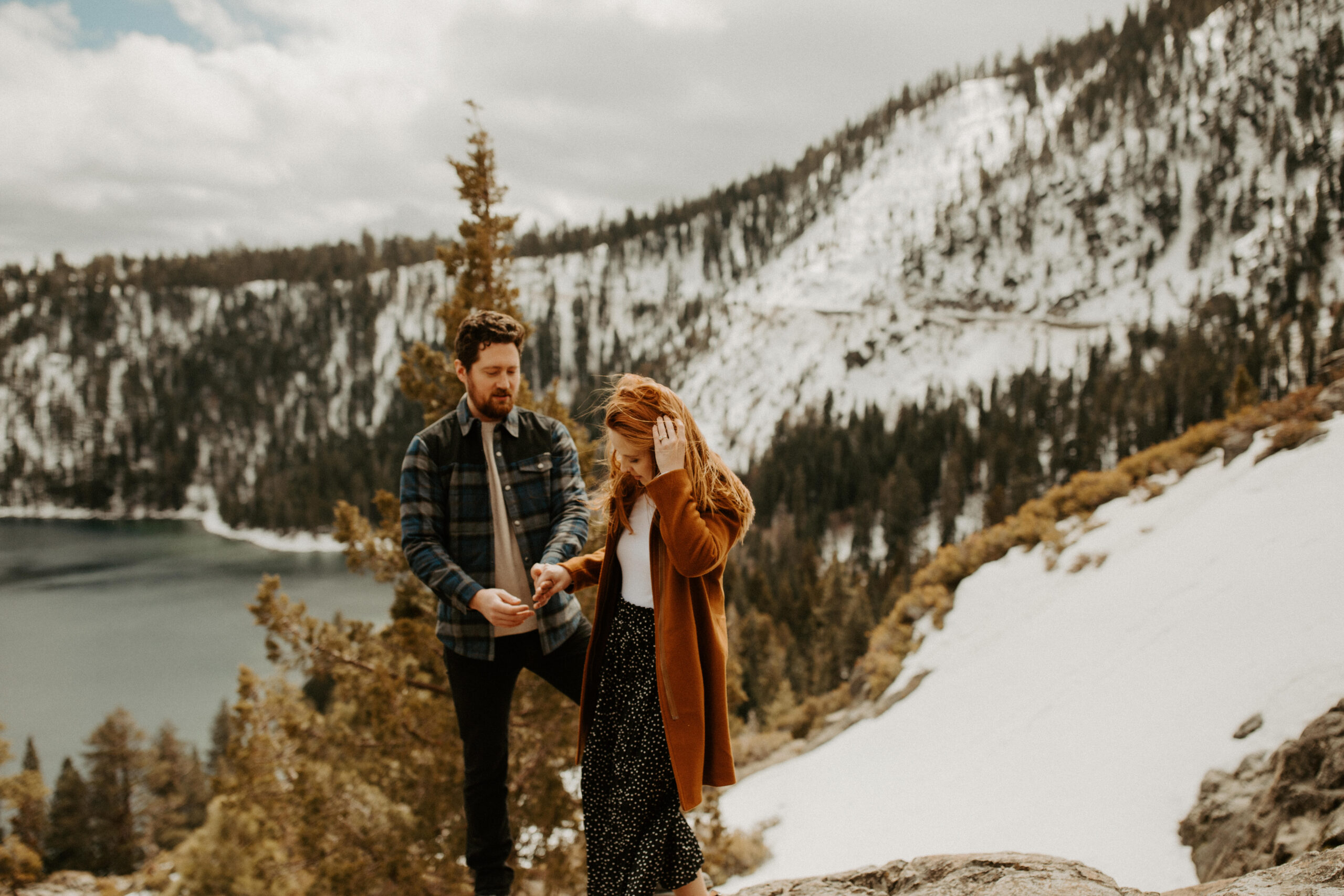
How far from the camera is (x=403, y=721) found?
6219 millimetres

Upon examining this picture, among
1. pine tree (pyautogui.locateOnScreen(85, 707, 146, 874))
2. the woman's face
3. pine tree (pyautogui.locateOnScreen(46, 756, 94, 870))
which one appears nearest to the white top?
the woman's face

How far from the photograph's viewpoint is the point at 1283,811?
372 centimetres

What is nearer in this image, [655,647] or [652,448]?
[652,448]

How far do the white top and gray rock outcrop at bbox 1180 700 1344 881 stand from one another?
9.56 feet

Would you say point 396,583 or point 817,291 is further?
point 817,291

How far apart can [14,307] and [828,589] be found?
596 feet

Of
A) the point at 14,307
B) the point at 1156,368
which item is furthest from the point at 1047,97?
the point at 14,307

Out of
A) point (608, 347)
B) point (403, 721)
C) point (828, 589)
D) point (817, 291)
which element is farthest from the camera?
point (608, 347)

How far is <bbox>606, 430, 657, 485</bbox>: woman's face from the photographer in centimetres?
249

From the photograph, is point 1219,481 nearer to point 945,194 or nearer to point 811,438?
point 811,438

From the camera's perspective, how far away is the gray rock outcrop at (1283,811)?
343 centimetres

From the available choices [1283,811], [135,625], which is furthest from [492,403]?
[135,625]

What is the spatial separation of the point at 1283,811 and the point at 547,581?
156 inches

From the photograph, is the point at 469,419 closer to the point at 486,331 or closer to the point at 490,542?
the point at 486,331
